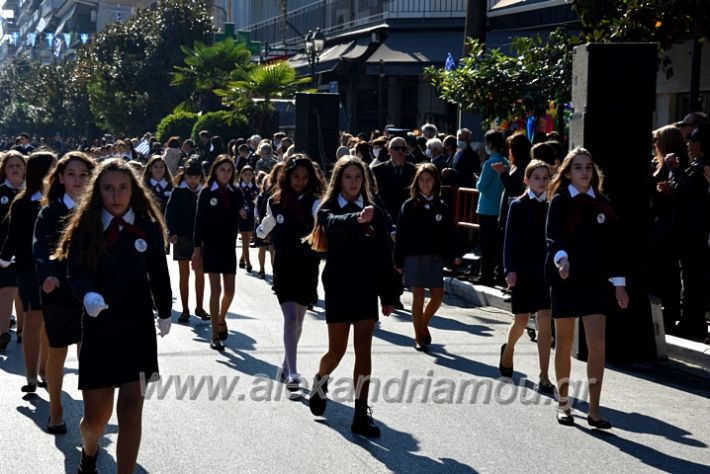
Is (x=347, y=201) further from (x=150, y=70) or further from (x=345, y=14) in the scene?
(x=150, y=70)

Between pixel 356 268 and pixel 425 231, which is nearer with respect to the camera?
pixel 356 268

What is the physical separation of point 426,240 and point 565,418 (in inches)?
135

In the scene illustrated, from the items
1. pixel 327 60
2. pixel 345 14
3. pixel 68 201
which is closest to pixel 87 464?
pixel 68 201

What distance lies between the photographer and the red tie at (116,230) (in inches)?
240

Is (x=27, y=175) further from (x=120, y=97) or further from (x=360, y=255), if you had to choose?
(x=120, y=97)

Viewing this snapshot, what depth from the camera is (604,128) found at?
34.5 feet

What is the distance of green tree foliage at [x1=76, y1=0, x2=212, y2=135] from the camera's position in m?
47.8

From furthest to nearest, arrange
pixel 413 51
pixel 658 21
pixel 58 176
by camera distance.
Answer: pixel 413 51 → pixel 658 21 → pixel 58 176

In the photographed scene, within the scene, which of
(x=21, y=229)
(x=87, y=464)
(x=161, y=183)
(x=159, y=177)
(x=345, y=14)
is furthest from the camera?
(x=345, y=14)

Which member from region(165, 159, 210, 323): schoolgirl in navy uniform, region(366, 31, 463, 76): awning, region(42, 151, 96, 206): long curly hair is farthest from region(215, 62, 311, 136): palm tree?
region(42, 151, 96, 206): long curly hair

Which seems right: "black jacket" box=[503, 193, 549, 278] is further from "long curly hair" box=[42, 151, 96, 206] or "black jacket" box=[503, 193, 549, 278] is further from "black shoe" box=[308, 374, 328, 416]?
"long curly hair" box=[42, 151, 96, 206]

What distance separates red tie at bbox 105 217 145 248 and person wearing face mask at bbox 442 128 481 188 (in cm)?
1059

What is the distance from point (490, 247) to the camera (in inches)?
583

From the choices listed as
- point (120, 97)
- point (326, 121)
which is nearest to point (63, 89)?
point (120, 97)
